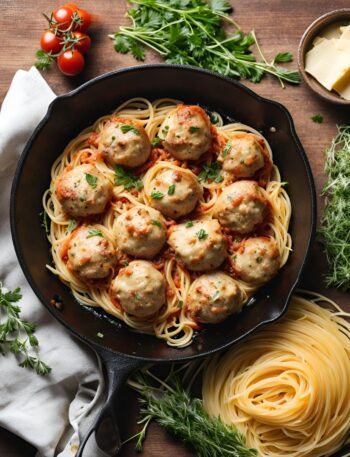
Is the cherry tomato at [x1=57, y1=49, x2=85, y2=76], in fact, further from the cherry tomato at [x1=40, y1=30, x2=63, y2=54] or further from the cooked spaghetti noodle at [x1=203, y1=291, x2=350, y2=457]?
the cooked spaghetti noodle at [x1=203, y1=291, x2=350, y2=457]

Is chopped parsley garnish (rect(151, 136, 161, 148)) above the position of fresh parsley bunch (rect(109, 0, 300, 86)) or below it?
below

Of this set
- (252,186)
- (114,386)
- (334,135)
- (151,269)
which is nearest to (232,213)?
(252,186)

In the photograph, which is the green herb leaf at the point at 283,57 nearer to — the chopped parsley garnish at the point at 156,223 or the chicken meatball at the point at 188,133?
the chicken meatball at the point at 188,133

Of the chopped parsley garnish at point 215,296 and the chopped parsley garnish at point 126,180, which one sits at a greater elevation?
the chopped parsley garnish at point 126,180

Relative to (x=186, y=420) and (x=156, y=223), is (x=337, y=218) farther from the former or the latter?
(x=186, y=420)

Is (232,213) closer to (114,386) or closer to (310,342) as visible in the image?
(310,342)

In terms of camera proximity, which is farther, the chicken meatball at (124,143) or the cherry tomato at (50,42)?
the cherry tomato at (50,42)

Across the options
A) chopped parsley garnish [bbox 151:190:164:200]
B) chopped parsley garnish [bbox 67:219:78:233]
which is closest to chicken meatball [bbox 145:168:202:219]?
chopped parsley garnish [bbox 151:190:164:200]

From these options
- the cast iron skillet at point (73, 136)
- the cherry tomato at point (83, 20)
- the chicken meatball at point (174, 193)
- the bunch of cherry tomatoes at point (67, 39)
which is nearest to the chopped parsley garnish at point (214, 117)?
the cast iron skillet at point (73, 136)
